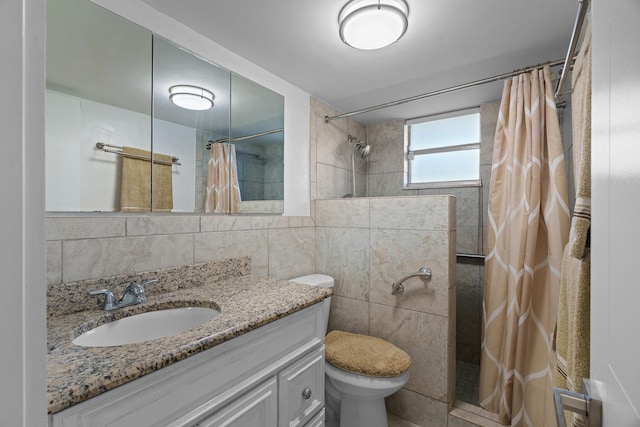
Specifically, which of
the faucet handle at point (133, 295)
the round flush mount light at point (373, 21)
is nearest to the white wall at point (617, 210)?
the round flush mount light at point (373, 21)

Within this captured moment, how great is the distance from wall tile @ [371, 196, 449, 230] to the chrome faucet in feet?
4.50

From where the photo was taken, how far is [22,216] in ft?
0.84

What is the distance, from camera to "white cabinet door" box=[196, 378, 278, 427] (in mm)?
852

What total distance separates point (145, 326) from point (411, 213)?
1.50 m

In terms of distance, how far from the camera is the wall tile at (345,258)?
6.42ft

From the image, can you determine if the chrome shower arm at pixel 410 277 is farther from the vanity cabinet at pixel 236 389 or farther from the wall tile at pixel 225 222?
the wall tile at pixel 225 222

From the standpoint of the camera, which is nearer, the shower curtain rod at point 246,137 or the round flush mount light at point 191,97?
the round flush mount light at point 191,97

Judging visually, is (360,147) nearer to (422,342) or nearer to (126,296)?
(422,342)

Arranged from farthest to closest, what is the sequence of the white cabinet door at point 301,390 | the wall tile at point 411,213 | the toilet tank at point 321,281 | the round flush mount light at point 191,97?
1. the toilet tank at point 321,281
2. the wall tile at point 411,213
3. the round flush mount light at point 191,97
4. the white cabinet door at point 301,390

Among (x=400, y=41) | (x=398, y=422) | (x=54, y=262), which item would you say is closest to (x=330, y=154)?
(x=400, y=41)

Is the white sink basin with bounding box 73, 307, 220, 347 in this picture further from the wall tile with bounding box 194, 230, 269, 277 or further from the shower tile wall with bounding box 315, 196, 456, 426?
the shower tile wall with bounding box 315, 196, 456, 426

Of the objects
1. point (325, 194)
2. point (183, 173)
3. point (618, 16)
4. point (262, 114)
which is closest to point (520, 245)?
point (325, 194)

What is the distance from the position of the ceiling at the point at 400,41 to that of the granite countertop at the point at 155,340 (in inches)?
51.3

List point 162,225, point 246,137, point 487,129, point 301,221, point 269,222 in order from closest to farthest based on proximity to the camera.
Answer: point 162,225
point 246,137
point 269,222
point 301,221
point 487,129
